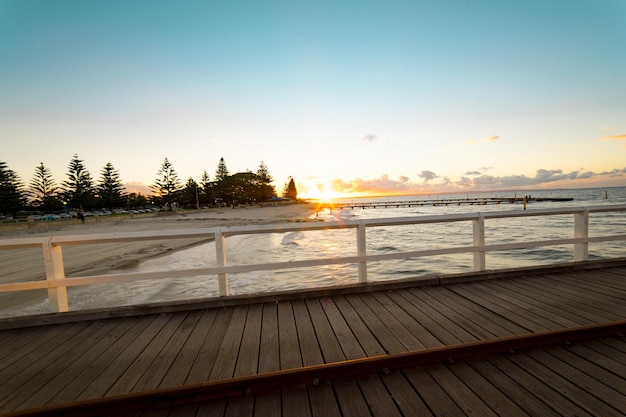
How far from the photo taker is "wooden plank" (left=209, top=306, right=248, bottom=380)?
225 centimetres

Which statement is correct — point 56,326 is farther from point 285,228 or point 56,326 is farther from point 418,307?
point 418,307

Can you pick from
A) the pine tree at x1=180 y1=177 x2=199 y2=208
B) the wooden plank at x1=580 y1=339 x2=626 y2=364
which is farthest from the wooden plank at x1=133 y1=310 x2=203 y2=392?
the pine tree at x1=180 y1=177 x2=199 y2=208

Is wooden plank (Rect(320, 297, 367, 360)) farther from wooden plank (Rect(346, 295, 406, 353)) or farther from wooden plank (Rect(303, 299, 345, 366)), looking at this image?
wooden plank (Rect(346, 295, 406, 353))

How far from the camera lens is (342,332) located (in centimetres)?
285

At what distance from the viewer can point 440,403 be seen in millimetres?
1886

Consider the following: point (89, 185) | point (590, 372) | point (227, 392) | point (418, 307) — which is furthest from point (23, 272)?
point (89, 185)

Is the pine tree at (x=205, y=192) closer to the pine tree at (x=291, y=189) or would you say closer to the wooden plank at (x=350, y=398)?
the pine tree at (x=291, y=189)

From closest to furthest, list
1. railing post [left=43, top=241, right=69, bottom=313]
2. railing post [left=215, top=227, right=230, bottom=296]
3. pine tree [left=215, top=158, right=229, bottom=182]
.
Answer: railing post [left=43, top=241, right=69, bottom=313]
railing post [left=215, top=227, right=230, bottom=296]
pine tree [left=215, top=158, right=229, bottom=182]

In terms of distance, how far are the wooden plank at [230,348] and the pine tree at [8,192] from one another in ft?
245

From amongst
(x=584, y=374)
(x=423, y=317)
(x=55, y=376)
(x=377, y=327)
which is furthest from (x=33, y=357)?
(x=584, y=374)

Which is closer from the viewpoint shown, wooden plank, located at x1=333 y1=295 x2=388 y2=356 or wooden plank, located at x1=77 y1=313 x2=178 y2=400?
wooden plank, located at x1=77 y1=313 x2=178 y2=400

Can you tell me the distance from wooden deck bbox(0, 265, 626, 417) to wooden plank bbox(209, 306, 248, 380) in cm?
1

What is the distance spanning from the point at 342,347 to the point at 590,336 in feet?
7.88

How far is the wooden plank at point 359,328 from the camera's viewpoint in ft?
8.24
